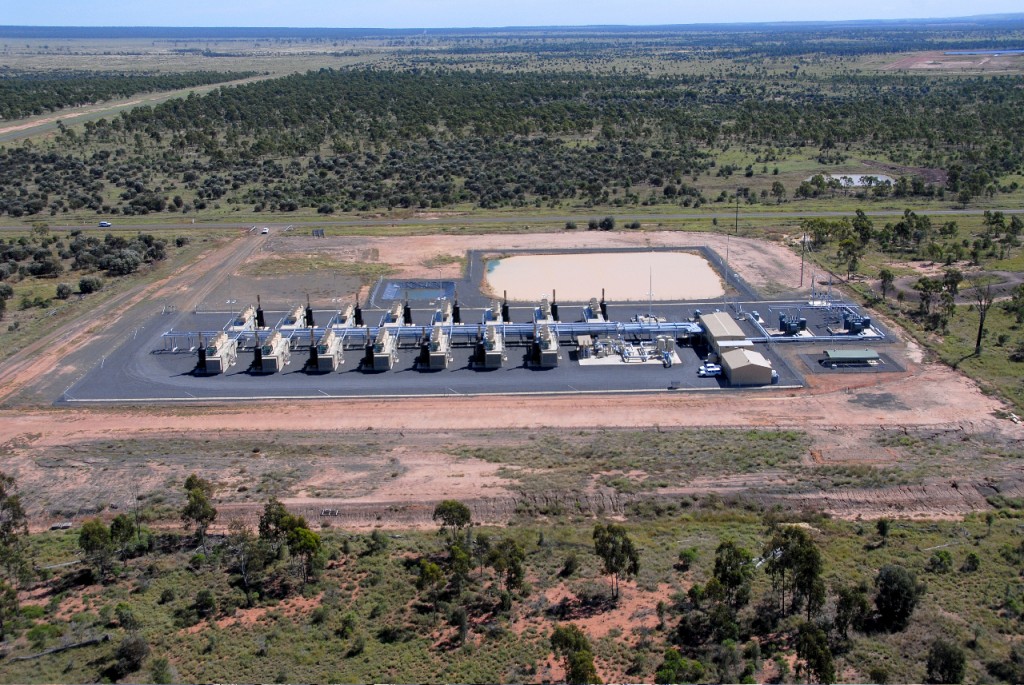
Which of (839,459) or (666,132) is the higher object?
(666,132)

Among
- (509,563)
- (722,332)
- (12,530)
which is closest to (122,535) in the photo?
(12,530)

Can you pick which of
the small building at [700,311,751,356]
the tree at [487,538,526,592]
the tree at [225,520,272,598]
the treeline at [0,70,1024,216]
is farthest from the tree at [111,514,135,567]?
the treeline at [0,70,1024,216]

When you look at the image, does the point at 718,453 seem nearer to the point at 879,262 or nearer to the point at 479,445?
the point at 479,445

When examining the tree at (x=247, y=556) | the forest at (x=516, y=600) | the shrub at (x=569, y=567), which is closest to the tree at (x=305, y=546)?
the forest at (x=516, y=600)

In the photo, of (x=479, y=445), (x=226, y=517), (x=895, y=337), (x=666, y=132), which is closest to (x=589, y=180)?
(x=666, y=132)

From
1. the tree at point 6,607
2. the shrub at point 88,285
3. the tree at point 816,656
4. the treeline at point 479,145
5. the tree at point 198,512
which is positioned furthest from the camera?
the treeline at point 479,145

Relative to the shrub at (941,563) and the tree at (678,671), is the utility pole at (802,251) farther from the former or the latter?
the tree at (678,671)

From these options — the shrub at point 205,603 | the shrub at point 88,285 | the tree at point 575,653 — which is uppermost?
the shrub at point 88,285

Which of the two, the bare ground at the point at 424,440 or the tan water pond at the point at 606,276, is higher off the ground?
the tan water pond at the point at 606,276
